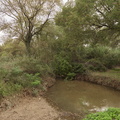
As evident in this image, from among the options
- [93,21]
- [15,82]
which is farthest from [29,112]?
[93,21]

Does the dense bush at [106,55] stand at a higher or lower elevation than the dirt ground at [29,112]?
higher

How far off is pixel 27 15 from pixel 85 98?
9873 mm

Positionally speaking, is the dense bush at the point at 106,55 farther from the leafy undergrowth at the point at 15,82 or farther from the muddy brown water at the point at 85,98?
the leafy undergrowth at the point at 15,82

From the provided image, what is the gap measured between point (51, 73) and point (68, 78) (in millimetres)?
1774

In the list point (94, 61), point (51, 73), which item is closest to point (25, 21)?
point (51, 73)

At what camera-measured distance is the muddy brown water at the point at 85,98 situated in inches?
247

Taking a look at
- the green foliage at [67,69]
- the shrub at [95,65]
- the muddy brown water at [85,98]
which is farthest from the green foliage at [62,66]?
the muddy brown water at [85,98]

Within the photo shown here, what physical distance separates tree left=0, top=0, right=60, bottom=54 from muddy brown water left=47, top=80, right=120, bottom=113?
691 cm

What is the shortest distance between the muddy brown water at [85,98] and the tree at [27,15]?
691cm

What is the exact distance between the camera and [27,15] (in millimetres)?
12070

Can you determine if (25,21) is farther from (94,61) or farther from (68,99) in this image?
(68,99)

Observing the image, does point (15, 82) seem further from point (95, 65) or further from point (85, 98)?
point (95, 65)

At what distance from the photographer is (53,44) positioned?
12.6 metres

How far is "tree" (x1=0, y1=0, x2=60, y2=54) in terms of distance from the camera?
38.0 feet
